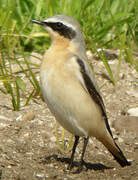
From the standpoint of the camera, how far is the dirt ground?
4.82 meters

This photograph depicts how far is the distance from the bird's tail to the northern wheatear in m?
0.05

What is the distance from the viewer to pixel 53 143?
5676mm

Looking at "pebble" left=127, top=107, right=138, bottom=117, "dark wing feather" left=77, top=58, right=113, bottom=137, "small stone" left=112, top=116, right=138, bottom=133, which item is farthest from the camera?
"pebble" left=127, top=107, right=138, bottom=117

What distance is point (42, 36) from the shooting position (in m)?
7.72

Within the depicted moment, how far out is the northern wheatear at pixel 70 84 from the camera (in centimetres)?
467

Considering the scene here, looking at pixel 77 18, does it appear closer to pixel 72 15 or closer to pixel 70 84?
pixel 72 15

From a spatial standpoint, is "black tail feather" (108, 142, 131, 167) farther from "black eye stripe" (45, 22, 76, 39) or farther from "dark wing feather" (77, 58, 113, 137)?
"black eye stripe" (45, 22, 76, 39)

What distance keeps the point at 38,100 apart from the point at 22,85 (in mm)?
382

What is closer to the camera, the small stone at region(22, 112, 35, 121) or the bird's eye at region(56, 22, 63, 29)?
the bird's eye at region(56, 22, 63, 29)

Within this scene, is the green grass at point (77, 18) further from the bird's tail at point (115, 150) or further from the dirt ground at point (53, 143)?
the bird's tail at point (115, 150)

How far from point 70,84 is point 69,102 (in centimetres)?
19

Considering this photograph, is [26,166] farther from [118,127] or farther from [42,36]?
[42,36]

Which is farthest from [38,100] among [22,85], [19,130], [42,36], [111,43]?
[111,43]

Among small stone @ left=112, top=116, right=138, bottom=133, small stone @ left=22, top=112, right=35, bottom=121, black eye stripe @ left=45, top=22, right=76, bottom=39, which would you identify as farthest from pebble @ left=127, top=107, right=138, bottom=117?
black eye stripe @ left=45, top=22, right=76, bottom=39
